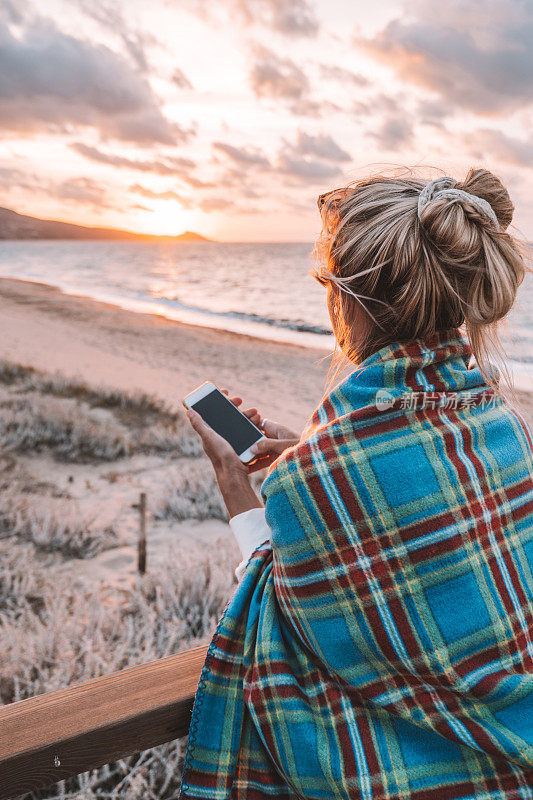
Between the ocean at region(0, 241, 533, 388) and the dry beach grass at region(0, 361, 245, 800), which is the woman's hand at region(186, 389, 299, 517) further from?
A: the ocean at region(0, 241, 533, 388)

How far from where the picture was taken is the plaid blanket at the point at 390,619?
1.17 m

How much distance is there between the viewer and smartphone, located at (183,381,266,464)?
6.73ft

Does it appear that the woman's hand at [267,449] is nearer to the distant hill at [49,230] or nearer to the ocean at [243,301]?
the ocean at [243,301]

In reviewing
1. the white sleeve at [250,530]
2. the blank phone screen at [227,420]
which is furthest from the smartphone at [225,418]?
the white sleeve at [250,530]

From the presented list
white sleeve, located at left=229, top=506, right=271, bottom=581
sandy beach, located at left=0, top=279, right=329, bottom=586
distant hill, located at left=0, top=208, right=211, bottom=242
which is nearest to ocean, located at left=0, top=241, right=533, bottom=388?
sandy beach, located at left=0, top=279, right=329, bottom=586

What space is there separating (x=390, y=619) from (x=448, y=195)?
937 millimetres

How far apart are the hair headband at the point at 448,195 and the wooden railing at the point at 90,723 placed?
126cm

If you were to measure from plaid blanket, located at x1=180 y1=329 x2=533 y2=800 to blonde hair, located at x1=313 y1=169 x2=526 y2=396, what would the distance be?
0.10 metres

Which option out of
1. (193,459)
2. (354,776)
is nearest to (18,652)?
(354,776)

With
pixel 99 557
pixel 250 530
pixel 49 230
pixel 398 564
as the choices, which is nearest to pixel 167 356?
pixel 99 557

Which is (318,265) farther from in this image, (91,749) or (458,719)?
(91,749)

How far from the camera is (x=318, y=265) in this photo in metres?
1.55

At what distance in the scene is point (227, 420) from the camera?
2.12 meters

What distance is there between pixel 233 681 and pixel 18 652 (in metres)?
1.67
